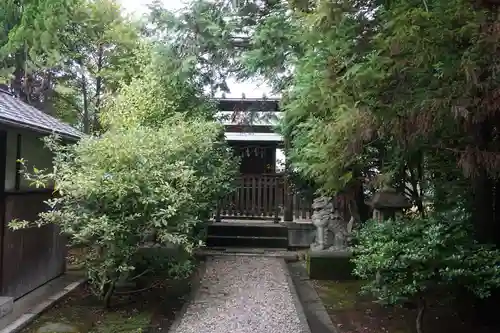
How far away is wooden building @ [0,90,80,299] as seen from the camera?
620 cm

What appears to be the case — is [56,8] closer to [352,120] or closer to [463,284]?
[352,120]

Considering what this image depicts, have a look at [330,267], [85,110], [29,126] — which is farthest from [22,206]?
[85,110]

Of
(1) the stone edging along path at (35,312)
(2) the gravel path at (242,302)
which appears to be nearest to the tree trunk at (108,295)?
(1) the stone edging along path at (35,312)

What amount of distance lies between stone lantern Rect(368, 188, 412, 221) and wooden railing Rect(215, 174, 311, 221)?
5474mm

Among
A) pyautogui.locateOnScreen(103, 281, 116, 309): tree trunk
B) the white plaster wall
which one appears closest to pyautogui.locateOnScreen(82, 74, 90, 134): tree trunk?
the white plaster wall

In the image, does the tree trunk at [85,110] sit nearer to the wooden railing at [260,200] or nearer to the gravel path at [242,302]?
the wooden railing at [260,200]

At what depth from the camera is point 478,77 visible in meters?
4.24

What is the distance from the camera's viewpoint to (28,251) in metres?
7.06

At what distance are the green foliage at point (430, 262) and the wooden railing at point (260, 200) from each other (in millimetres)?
7817

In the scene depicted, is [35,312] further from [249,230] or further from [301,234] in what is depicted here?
[301,234]

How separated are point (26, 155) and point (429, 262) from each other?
5.88 metres

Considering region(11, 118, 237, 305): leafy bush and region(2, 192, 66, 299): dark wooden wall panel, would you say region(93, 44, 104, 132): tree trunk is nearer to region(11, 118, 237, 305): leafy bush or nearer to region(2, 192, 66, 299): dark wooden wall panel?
region(2, 192, 66, 299): dark wooden wall panel

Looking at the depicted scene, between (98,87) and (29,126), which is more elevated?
(98,87)

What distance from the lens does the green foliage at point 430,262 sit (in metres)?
4.71
